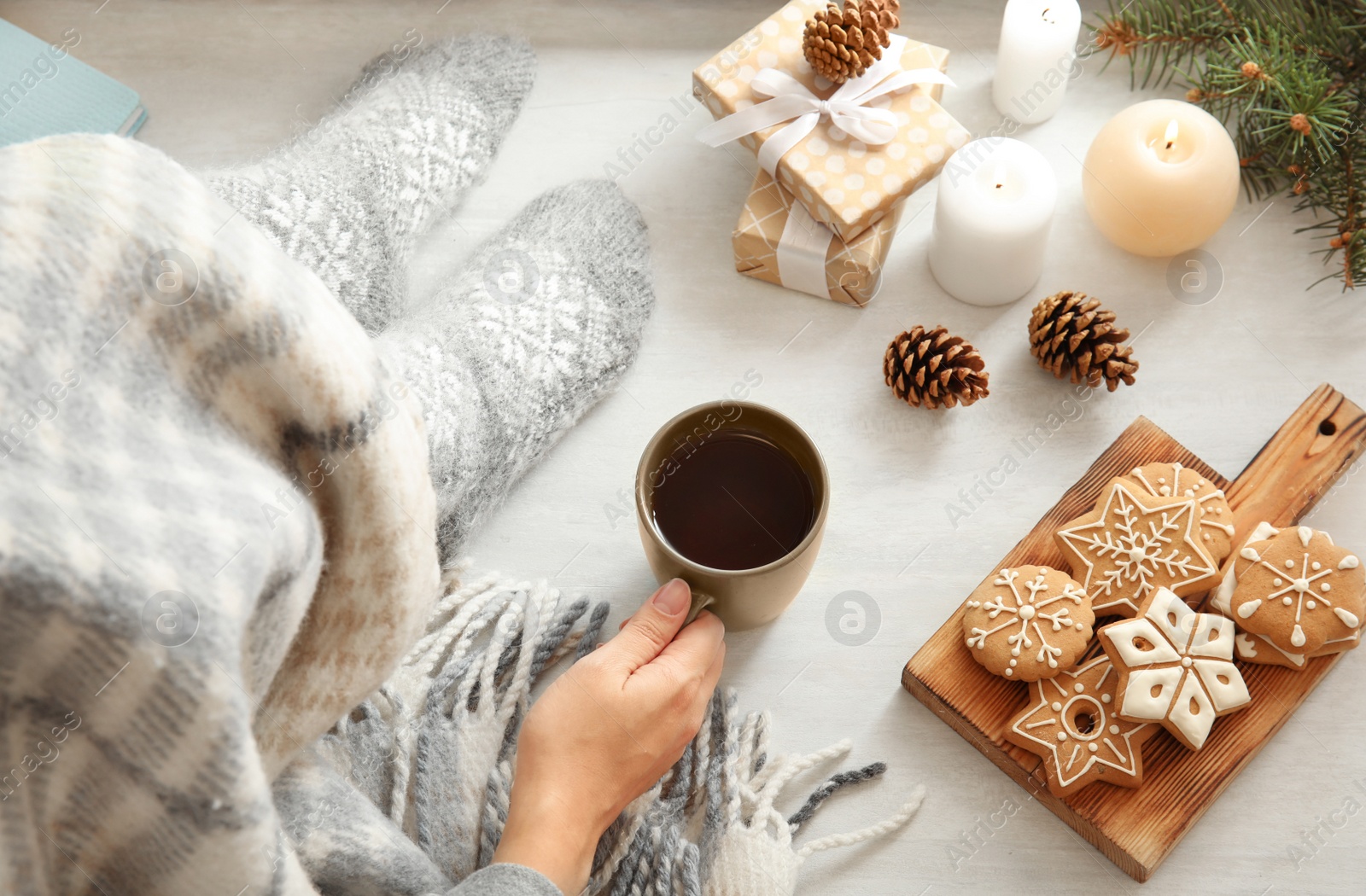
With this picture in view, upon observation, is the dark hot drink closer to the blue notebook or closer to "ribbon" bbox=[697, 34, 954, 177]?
"ribbon" bbox=[697, 34, 954, 177]

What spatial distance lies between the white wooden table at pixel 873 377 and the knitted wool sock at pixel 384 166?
0.03 m

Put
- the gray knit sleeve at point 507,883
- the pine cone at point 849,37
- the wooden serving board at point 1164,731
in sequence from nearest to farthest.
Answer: the gray knit sleeve at point 507,883
the wooden serving board at point 1164,731
the pine cone at point 849,37

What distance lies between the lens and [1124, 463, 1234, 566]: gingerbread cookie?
0.68 m

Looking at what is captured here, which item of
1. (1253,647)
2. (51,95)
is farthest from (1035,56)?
(51,95)

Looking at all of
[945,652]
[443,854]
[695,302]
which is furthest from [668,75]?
[443,854]

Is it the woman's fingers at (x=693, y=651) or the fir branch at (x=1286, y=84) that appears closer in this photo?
the woman's fingers at (x=693, y=651)

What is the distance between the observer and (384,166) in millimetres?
837

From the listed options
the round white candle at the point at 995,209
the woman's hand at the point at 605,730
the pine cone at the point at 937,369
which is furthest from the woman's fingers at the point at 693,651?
the round white candle at the point at 995,209

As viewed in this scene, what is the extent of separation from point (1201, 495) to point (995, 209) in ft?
0.80

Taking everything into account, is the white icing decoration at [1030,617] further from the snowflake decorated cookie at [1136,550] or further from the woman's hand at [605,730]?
the woman's hand at [605,730]

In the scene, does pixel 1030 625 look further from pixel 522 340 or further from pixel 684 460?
pixel 522 340

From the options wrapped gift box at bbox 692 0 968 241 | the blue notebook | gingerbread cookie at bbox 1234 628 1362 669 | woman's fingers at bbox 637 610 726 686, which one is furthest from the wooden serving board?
the blue notebook

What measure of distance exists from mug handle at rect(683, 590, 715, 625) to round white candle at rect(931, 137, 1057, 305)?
1.11 ft

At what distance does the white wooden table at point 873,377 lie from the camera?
0.69 meters
